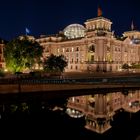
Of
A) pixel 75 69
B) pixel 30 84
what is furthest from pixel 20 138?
pixel 75 69

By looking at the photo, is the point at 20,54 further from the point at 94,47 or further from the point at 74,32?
the point at 74,32

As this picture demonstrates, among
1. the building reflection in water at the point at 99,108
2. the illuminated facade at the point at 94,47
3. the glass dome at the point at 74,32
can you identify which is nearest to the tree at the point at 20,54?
the building reflection in water at the point at 99,108

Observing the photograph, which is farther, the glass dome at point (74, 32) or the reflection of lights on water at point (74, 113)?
the glass dome at point (74, 32)

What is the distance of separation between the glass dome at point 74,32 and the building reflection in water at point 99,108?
101 metres

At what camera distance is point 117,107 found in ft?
105

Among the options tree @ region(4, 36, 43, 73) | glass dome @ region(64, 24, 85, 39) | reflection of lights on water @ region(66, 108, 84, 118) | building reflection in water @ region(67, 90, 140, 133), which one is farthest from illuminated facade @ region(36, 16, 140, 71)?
reflection of lights on water @ region(66, 108, 84, 118)

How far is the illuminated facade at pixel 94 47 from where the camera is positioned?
10669cm

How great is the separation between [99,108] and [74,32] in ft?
363

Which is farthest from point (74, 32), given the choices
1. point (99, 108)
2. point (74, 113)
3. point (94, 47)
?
point (74, 113)

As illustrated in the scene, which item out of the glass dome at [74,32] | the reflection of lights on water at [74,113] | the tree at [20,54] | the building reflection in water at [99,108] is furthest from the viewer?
the glass dome at [74,32]

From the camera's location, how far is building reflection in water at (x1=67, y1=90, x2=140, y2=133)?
2423 cm

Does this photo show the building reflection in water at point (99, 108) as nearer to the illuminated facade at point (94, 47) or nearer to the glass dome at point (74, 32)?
the illuminated facade at point (94, 47)

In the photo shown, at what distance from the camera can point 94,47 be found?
108938 millimetres

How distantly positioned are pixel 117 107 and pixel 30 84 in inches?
654
